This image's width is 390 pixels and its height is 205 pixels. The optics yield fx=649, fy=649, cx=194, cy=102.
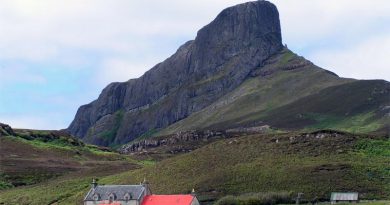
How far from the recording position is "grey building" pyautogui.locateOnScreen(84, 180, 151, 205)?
326ft

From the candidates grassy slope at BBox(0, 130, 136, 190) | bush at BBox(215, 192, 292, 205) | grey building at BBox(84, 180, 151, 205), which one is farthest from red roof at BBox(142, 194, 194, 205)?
grassy slope at BBox(0, 130, 136, 190)

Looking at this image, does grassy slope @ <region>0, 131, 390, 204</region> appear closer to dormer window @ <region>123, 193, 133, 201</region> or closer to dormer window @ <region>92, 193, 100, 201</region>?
dormer window @ <region>123, 193, 133, 201</region>

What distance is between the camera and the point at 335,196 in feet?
313

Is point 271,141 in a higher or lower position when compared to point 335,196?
higher

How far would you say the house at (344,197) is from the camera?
93575 mm

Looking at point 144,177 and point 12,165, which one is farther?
point 12,165

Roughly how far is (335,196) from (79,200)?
45671 mm

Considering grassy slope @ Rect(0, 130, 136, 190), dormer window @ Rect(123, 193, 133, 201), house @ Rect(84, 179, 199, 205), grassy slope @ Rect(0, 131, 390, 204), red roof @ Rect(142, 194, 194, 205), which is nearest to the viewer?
red roof @ Rect(142, 194, 194, 205)

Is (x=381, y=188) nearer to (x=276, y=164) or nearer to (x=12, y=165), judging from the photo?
(x=276, y=164)

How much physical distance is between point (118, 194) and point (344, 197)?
3481cm

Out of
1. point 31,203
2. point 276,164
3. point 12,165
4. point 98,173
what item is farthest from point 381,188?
point 12,165

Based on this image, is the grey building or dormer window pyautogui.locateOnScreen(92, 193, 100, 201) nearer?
the grey building

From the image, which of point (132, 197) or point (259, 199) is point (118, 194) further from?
point (259, 199)

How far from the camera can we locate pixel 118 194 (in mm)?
102562
